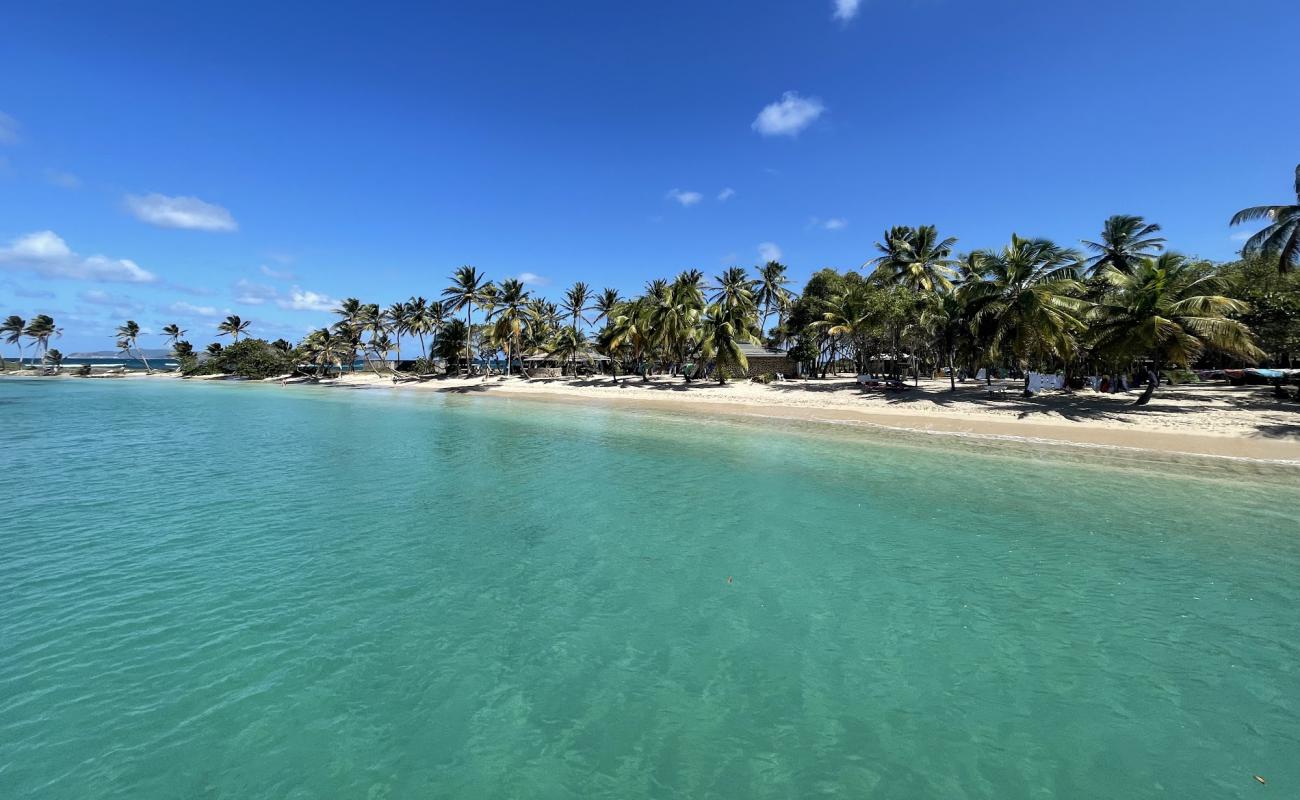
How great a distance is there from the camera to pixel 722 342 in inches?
1831

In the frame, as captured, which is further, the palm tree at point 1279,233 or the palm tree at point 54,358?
the palm tree at point 54,358

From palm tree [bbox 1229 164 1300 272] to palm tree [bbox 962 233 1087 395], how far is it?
6830 millimetres

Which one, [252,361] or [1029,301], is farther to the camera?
[252,361]

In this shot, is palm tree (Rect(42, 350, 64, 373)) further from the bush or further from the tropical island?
the tropical island

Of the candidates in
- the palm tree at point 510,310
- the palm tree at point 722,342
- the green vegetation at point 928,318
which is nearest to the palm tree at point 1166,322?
the green vegetation at point 928,318

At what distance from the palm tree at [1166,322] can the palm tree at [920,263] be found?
19165 millimetres

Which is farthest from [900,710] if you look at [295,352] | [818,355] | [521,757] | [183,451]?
[295,352]

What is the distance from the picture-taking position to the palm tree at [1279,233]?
24797mm

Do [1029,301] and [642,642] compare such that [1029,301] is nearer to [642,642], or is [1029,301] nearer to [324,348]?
[642,642]

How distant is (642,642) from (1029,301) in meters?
30.7

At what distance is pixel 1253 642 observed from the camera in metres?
6.06

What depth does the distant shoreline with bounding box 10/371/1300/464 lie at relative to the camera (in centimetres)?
2000

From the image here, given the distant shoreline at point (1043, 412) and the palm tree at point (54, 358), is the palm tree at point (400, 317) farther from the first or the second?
the palm tree at point (54, 358)

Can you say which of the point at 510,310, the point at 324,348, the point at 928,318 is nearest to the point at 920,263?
the point at 928,318
